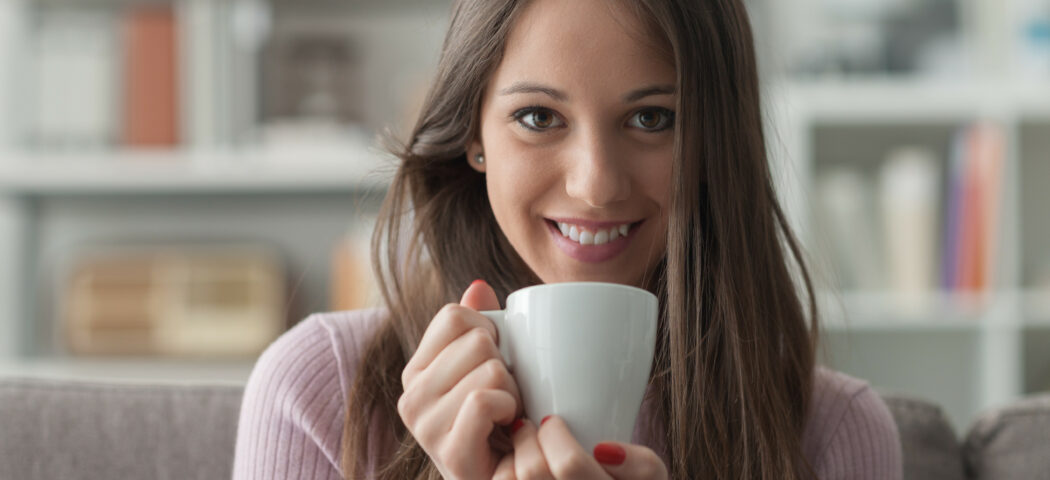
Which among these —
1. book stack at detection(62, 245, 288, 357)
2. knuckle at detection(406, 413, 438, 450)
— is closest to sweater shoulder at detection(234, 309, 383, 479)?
knuckle at detection(406, 413, 438, 450)

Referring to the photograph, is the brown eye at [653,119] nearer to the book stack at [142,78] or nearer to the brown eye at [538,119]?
the brown eye at [538,119]

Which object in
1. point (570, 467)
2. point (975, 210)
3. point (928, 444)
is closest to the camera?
point (570, 467)

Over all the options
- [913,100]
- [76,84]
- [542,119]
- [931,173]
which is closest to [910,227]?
[931,173]

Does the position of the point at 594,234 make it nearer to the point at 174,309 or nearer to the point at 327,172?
the point at 327,172

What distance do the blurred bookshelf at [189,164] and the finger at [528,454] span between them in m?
1.63

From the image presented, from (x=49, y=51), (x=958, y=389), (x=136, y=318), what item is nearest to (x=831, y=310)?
(x=958, y=389)

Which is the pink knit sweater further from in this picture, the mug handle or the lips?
the mug handle

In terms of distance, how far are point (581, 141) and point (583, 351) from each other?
27 centimetres

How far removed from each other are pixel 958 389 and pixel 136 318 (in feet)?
6.15

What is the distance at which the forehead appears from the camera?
2.89 ft

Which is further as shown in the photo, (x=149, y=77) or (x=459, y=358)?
(x=149, y=77)

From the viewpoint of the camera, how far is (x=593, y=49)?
0.88m

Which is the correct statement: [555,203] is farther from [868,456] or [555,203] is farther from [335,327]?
[868,456]

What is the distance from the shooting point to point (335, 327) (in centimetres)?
109
